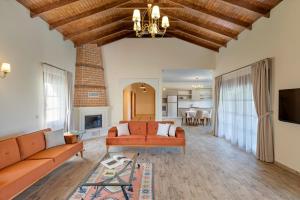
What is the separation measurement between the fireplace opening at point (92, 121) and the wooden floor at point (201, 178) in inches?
85.2

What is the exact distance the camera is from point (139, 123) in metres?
6.27

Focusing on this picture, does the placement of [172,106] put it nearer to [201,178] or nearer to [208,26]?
[208,26]

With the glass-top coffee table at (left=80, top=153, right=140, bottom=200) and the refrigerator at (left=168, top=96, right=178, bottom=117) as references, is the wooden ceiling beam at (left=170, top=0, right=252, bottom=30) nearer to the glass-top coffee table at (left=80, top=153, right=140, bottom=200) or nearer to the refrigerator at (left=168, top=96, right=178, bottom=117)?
the glass-top coffee table at (left=80, top=153, right=140, bottom=200)

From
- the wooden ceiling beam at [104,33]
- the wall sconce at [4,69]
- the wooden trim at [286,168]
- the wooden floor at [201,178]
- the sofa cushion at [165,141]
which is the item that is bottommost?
the wooden floor at [201,178]

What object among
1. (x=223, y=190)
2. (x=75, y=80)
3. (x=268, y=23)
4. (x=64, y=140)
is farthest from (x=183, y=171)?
(x=75, y=80)

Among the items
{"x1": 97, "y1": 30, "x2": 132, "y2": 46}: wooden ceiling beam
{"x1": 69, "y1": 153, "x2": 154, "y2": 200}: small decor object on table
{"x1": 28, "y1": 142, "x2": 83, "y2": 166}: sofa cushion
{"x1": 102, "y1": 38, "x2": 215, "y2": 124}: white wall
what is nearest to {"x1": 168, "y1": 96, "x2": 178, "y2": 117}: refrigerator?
{"x1": 102, "y1": 38, "x2": 215, "y2": 124}: white wall

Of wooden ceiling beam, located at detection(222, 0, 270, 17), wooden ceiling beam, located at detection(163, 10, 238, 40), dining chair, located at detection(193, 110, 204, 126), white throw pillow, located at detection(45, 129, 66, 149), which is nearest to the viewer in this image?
white throw pillow, located at detection(45, 129, 66, 149)

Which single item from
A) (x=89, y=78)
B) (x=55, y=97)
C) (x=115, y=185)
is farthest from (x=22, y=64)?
(x=89, y=78)

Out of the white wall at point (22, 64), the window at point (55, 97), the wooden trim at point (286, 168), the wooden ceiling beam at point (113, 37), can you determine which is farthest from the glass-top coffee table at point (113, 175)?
the wooden ceiling beam at point (113, 37)

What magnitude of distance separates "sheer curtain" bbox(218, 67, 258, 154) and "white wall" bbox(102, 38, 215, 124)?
1.85 meters

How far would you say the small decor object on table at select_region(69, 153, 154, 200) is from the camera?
115 inches

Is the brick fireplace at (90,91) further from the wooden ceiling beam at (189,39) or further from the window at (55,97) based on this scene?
the wooden ceiling beam at (189,39)

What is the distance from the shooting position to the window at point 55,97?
221 inches

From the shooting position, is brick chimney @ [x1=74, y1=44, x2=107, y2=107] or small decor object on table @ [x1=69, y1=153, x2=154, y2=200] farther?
brick chimney @ [x1=74, y1=44, x2=107, y2=107]
